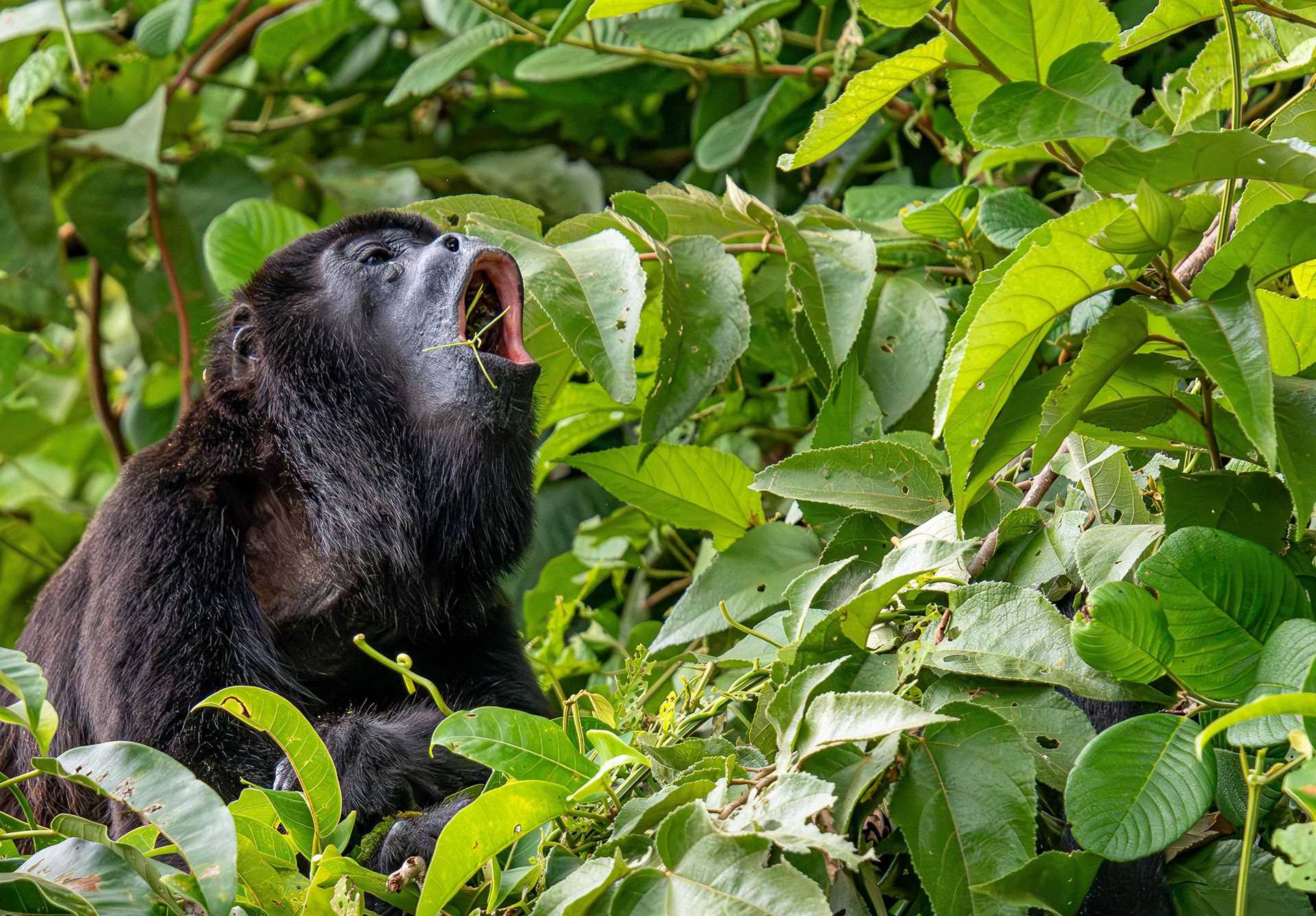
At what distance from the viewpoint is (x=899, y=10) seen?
3.76 feet

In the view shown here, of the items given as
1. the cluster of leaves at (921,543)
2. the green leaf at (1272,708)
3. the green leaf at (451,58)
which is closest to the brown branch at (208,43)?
the green leaf at (451,58)

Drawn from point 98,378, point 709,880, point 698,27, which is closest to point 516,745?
point 709,880

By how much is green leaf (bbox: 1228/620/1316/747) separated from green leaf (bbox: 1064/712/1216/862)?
0.04m

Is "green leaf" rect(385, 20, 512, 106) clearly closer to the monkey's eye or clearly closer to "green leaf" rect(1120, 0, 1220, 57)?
the monkey's eye

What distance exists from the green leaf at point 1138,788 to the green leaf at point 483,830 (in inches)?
A: 14.8

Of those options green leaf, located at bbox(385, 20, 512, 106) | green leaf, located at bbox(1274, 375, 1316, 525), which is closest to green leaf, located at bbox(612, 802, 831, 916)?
green leaf, located at bbox(1274, 375, 1316, 525)

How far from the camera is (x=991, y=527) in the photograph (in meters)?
1.30

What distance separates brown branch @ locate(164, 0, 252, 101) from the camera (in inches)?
121

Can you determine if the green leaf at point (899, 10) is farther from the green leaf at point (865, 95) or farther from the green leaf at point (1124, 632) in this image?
the green leaf at point (1124, 632)

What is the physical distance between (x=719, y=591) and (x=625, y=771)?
1.43 ft

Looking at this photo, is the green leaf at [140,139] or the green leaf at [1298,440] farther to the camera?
the green leaf at [140,139]

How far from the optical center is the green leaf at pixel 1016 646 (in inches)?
40.7

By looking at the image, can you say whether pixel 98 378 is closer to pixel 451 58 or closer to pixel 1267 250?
pixel 451 58

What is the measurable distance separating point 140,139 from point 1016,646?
2274 millimetres
